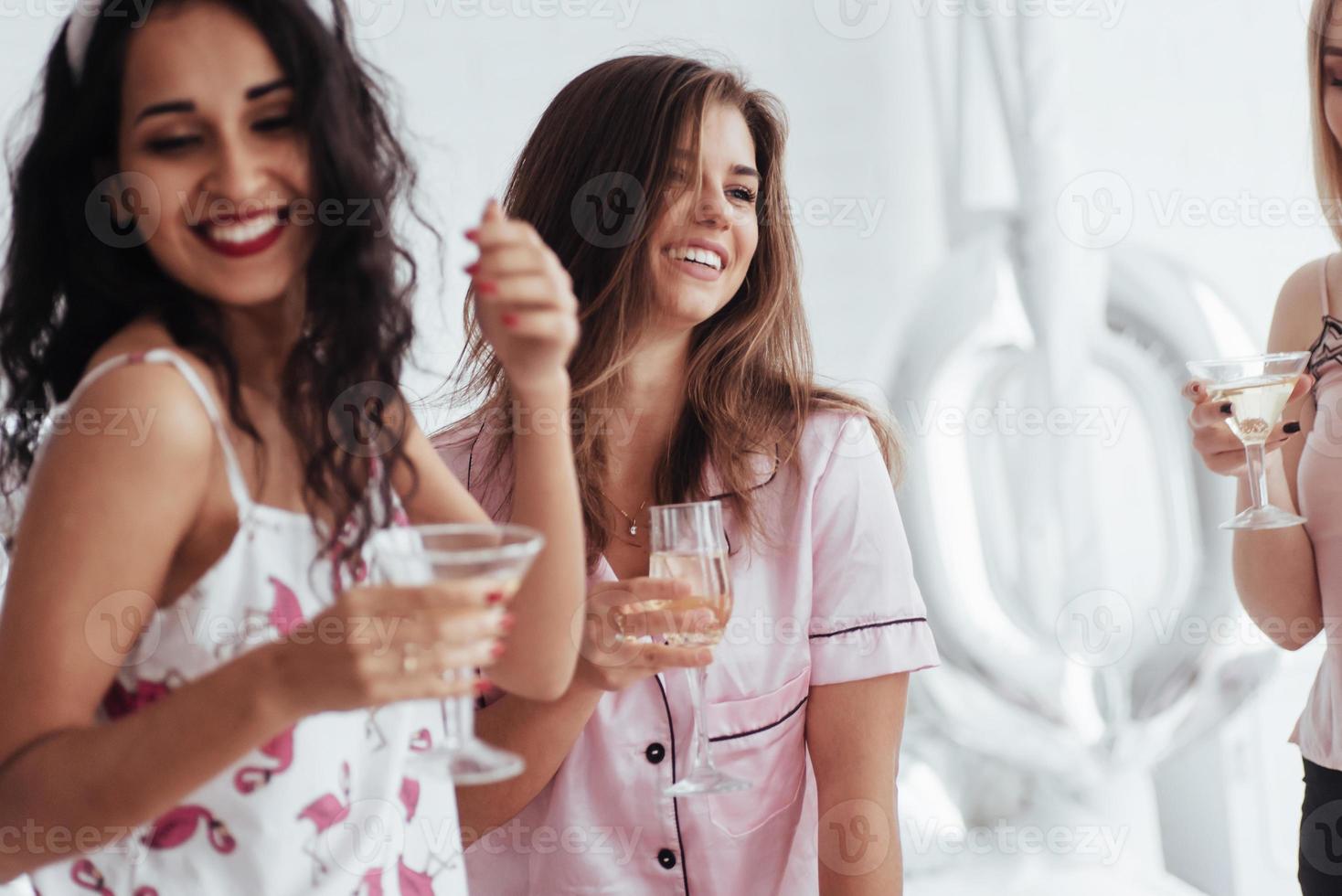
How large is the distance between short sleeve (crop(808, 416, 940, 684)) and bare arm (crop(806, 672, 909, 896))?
1.4 inches

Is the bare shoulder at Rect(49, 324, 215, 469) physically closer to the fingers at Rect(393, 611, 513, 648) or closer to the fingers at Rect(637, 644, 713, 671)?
Result: the fingers at Rect(393, 611, 513, 648)

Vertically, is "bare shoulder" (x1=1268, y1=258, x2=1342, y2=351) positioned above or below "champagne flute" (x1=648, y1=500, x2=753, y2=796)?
above

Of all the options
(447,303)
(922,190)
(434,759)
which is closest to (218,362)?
(434,759)

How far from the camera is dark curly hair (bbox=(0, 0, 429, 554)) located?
1074mm

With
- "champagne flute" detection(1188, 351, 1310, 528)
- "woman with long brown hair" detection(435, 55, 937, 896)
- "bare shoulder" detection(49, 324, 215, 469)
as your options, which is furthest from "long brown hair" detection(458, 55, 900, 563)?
"bare shoulder" detection(49, 324, 215, 469)

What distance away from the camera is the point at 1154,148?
3266 mm

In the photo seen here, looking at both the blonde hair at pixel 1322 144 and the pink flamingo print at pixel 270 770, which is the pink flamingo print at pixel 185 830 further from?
the blonde hair at pixel 1322 144

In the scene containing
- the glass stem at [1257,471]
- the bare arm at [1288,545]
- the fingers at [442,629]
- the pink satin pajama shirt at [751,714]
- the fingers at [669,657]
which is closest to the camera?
the fingers at [442,629]

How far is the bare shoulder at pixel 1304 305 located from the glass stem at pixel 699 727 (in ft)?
3.55

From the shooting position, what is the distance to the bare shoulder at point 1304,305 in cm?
199

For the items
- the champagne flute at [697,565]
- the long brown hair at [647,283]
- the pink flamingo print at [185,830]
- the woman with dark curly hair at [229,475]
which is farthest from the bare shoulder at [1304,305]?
the pink flamingo print at [185,830]

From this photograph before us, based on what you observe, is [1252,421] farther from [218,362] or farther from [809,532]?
[218,362]

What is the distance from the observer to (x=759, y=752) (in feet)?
5.79

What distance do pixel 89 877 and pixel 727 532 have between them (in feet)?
3.18
